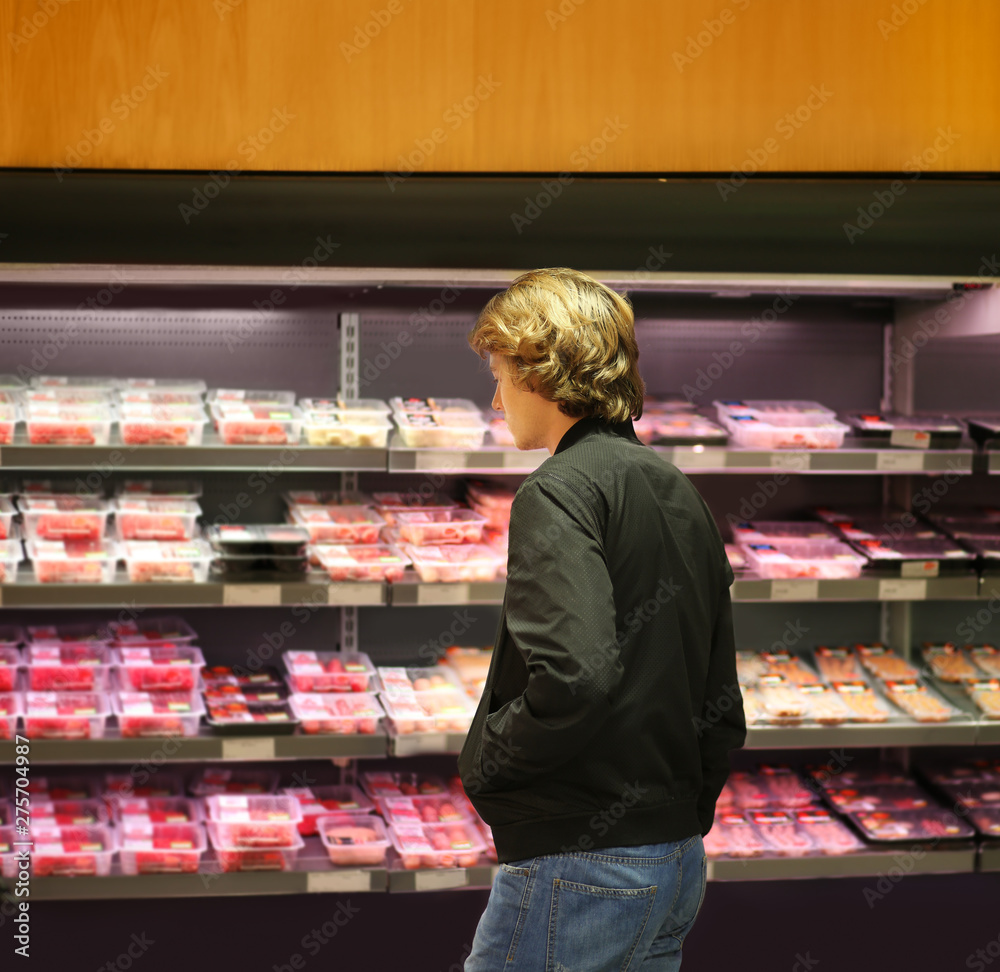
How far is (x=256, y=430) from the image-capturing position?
3189mm

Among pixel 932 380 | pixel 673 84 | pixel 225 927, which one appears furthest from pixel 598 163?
pixel 225 927

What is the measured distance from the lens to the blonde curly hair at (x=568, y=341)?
1.76m

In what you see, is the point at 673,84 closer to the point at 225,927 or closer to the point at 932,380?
the point at 932,380

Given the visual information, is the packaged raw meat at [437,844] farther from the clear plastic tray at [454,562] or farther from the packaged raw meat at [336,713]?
the clear plastic tray at [454,562]

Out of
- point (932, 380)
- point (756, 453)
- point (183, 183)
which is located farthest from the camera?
point (932, 380)

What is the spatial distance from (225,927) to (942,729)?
2174 millimetres

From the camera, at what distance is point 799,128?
3.06m

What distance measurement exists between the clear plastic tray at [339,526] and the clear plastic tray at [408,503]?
0.24 ft

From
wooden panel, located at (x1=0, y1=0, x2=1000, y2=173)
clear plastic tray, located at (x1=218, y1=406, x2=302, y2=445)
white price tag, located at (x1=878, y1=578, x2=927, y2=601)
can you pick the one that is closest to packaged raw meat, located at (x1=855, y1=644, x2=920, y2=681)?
white price tag, located at (x1=878, y1=578, x2=927, y2=601)

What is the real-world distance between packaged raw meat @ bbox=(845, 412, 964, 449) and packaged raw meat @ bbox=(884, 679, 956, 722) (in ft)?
2.55

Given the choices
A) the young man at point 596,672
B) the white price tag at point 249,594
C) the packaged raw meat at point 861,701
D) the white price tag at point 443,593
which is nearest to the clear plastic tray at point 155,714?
the white price tag at point 249,594

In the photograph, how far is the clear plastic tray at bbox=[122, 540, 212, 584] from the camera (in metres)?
3.11

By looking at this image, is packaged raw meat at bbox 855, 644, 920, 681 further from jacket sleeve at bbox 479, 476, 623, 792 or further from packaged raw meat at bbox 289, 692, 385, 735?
jacket sleeve at bbox 479, 476, 623, 792

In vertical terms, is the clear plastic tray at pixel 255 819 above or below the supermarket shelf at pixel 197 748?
below
